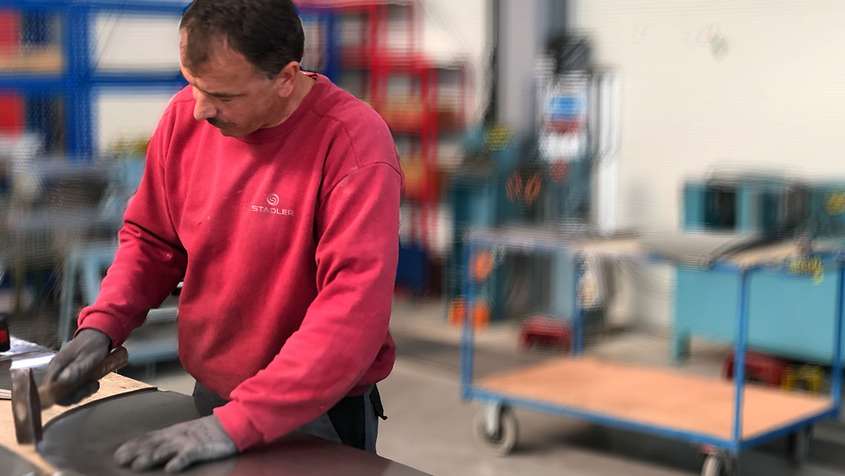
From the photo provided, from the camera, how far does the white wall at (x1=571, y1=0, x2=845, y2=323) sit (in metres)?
5.10

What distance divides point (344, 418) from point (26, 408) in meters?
0.50

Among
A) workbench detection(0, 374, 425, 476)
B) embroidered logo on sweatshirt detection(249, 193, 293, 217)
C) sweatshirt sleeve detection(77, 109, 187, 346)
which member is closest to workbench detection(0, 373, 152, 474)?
workbench detection(0, 374, 425, 476)

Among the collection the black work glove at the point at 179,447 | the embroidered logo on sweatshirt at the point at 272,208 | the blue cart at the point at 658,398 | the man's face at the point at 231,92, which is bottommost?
the blue cart at the point at 658,398

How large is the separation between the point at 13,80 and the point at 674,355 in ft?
10.5

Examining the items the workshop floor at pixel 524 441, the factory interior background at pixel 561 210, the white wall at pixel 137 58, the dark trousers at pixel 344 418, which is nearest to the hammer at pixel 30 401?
the dark trousers at pixel 344 418

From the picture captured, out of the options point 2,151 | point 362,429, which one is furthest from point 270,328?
point 2,151

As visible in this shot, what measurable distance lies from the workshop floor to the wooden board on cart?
21 centimetres

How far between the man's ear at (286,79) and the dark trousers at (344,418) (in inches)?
20.2

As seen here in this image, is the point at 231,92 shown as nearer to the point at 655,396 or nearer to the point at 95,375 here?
the point at 95,375

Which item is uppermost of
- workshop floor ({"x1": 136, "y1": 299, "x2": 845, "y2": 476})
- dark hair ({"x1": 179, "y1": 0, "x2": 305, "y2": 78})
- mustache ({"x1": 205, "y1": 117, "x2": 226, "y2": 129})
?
dark hair ({"x1": 179, "y1": 0, "x2": 305, "y2": 78})

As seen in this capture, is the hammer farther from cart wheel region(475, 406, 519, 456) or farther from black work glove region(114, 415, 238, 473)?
cart wheel region(475, 406, 519, 456)

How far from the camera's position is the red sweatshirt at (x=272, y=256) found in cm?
162

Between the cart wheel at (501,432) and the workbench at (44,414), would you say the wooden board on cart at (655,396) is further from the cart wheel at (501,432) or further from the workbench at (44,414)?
the workbench at (44,414)

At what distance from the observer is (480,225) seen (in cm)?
617
